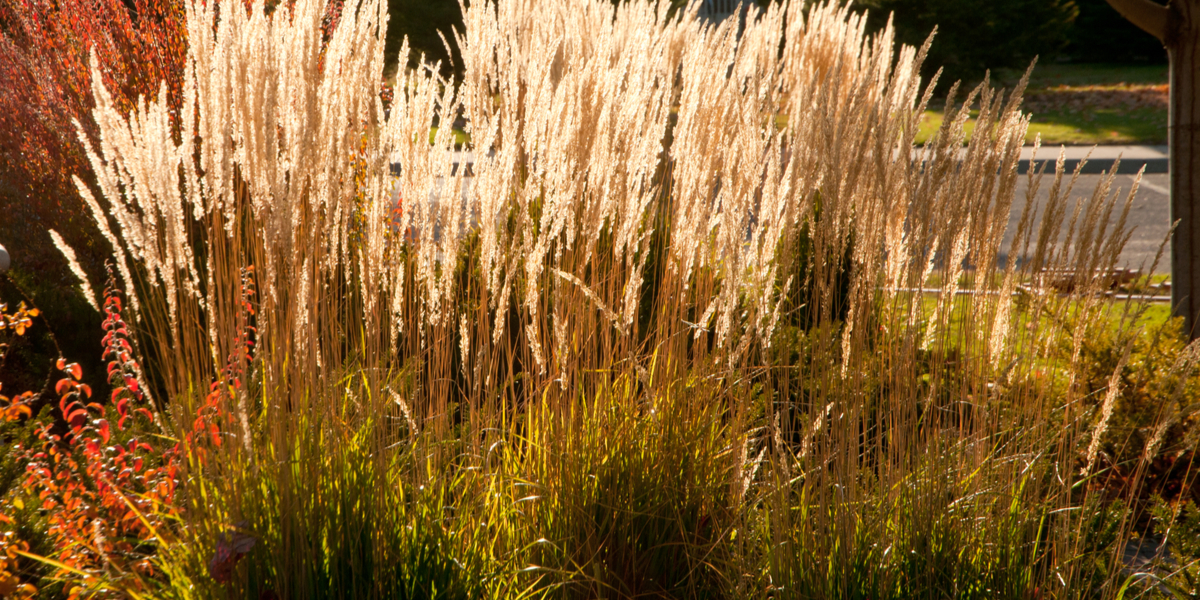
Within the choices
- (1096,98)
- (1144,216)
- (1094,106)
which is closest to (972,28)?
(1094,106)

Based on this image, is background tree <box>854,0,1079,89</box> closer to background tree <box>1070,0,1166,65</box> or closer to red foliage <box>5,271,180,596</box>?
background tree <box>1070,0,1166,65</box>

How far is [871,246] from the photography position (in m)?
1.89

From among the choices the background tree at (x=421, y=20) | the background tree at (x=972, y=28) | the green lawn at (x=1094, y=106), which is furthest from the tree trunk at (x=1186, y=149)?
the background tree at (x=972, y=28)

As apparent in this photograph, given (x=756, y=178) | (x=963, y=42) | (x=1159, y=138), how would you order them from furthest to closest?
1. (x=963, y=42)
2. (x=1159, y=138)
3. (x=756, y=178)

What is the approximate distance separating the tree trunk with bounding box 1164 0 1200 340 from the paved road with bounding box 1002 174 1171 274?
2.61 m

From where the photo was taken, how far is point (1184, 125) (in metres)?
3.37

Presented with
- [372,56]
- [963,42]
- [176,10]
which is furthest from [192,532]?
[963,42]

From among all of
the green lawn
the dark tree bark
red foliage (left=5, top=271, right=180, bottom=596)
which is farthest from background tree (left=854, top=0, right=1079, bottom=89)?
red foliage (left=5, top=271, right=180, bottom=596)

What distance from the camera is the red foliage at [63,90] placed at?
457 cm

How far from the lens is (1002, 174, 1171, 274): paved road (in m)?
7.05

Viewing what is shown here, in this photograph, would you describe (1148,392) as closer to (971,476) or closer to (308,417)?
(971,476)

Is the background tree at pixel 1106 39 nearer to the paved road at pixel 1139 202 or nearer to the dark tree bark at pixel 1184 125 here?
the paved road at pixel 1139 202

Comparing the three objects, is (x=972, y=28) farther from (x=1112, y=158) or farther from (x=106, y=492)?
(x=106, y=492)

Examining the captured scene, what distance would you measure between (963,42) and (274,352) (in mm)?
16003
